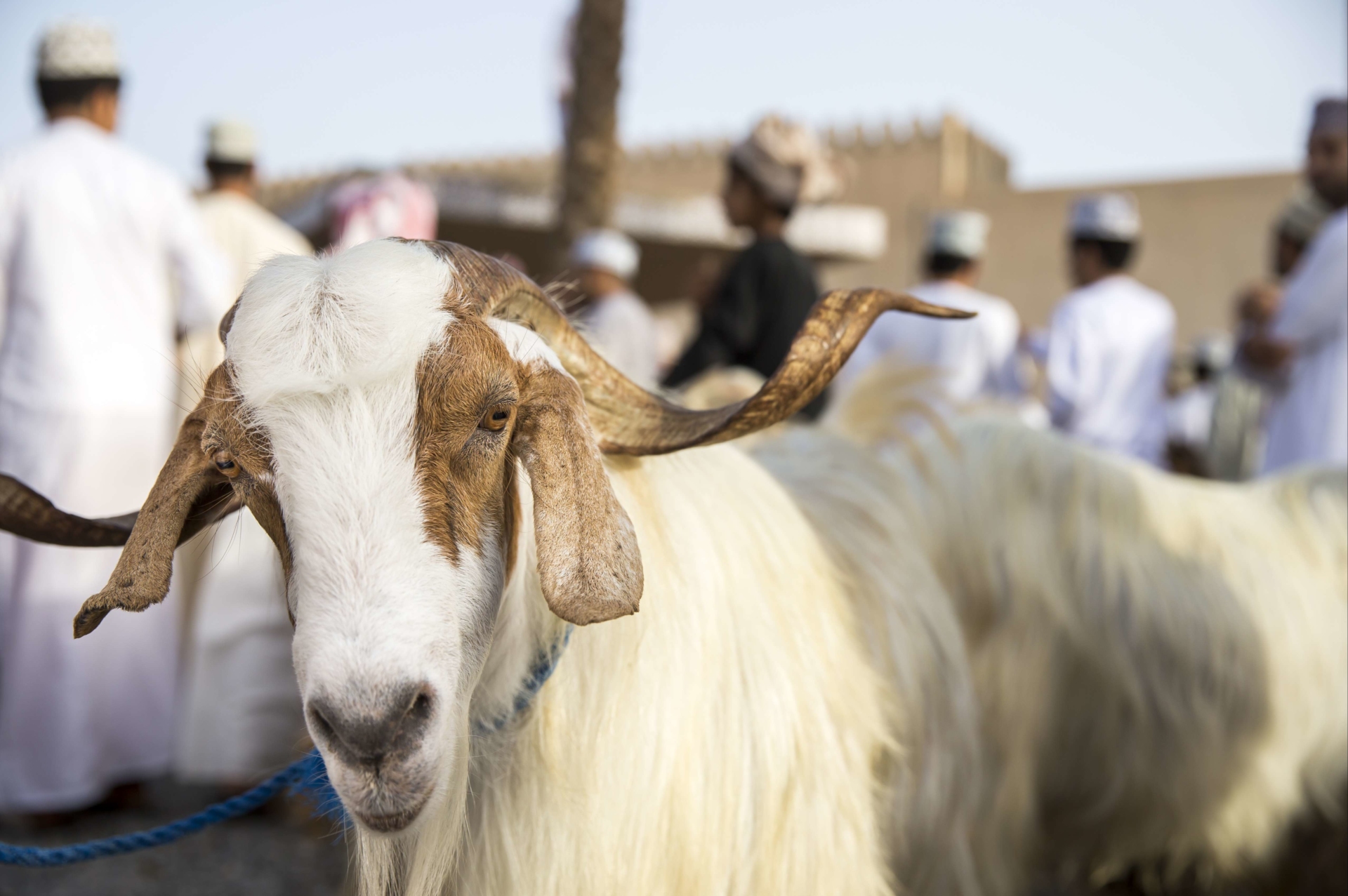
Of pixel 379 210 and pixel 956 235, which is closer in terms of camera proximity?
pixel 379 210

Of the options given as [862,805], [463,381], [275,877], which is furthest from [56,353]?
[862,805]

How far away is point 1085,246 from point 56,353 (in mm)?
4743

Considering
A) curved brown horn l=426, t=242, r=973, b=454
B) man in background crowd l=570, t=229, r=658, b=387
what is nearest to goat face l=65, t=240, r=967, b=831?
curved brown horn l=426, t=242, r=973, b=454

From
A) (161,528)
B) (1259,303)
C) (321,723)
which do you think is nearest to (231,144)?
(161,528)

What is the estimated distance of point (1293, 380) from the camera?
11.2 ft

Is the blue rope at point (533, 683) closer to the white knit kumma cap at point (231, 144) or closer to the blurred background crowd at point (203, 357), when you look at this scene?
the blurred background crowd at point (203, 357)

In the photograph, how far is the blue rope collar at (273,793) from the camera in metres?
1.59

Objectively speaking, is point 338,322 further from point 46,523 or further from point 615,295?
point 615,295

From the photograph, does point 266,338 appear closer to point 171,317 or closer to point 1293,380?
point 171,317

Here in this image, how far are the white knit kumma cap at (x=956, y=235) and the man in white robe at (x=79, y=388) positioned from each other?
3.51 meters

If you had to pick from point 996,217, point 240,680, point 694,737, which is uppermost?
point 996,217

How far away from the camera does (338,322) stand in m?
1.32

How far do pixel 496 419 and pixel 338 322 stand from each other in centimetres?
24

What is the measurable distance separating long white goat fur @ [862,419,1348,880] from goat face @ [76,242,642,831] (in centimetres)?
146
